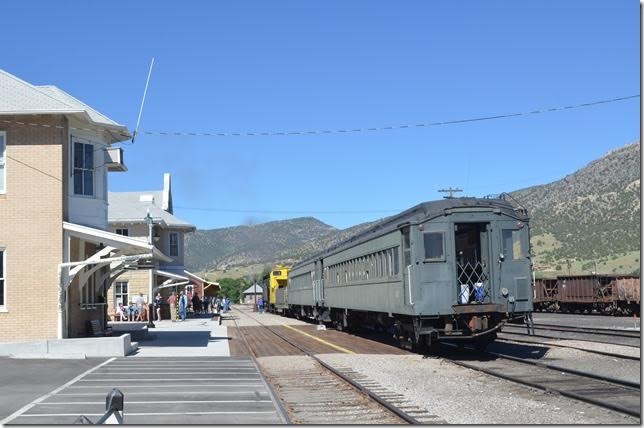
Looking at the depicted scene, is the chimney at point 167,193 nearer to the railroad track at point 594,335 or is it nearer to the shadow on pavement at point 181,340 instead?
the shadow on pavement at point 181,340

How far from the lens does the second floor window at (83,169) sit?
846 inches

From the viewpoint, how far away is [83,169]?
21.7m

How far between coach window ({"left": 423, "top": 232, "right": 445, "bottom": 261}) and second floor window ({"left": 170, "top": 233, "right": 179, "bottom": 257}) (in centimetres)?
3649

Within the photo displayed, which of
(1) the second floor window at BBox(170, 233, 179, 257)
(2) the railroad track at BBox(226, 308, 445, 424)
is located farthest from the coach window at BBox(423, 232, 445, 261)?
(1) the second floor window at BBox(170, 233, 179, 257)

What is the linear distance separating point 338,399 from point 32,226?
1086cm

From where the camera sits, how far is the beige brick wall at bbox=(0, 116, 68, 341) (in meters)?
19.8

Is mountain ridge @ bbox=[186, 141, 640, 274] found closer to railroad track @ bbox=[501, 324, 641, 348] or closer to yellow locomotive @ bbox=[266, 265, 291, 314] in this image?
yellow locomotive @ bbox=[266, 265, 291, 314]

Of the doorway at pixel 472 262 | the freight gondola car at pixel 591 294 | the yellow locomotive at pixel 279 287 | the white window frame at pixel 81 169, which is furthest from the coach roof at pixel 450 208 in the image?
the yellow locomotive at pixel 279 287

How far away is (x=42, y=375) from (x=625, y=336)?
15.9 m

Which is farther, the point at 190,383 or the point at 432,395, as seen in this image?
the point at 190,383

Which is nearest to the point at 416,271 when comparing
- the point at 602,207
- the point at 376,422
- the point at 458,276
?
the point at 458,276

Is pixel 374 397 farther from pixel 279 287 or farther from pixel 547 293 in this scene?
pixel 279 287

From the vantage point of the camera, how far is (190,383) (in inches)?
561

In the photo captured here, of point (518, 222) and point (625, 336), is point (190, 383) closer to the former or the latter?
point (518, 222)
